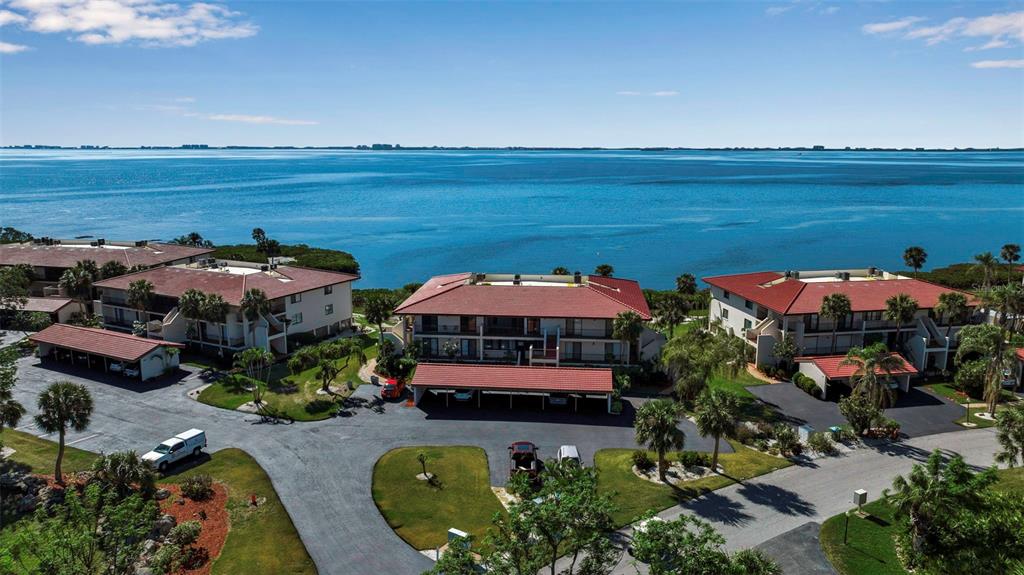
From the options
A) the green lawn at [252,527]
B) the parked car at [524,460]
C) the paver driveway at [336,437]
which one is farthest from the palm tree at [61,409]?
the parked car at [524,460]

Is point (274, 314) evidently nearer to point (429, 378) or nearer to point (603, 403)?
point (429, 378)

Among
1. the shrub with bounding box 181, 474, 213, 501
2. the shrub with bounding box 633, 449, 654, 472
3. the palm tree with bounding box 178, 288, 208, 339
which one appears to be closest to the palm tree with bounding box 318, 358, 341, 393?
the palm tree with bounding box 178, 288, 208, 339

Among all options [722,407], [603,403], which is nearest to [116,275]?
[603,403]

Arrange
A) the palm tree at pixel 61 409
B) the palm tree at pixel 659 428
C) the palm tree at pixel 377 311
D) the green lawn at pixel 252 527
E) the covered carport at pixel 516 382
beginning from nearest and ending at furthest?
1. the green lawn at pixel 252 527
2. the palm tree at pixel 61 409
3. the palm tree at pixel 659 428
4. the covered carport at pixel 516 382
5. the palm tree at pixel 377 311

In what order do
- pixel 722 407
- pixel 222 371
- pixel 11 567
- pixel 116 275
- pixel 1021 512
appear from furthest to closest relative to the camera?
pixel 116 275, pixel 222 371, pixel 722 407, pixel 1021 512, pixel 11 567

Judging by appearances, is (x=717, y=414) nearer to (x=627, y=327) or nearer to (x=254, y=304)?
(x=627, y=327)

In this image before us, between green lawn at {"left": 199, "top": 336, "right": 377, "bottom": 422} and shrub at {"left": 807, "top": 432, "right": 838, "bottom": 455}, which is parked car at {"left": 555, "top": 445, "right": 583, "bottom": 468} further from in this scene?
green lawn at {"left": 199, "top": 336, "right": 377, "bottom": 422}

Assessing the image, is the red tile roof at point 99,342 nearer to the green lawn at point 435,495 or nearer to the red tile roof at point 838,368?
the green lawn at point 435,495
